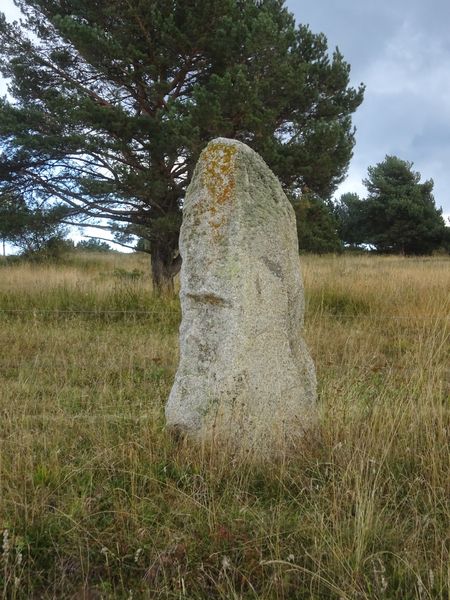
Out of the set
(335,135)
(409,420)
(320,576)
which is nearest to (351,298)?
(335,135)

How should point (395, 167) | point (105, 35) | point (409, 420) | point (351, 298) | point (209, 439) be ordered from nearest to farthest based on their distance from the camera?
1. point (209, 439)
2. point (409, 420)
3. point (351, 298)
4. point (105, 35)
5. point (395, 167)

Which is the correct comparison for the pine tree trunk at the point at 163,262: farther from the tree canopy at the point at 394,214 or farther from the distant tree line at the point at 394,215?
the tree canopy at the point at 394,214

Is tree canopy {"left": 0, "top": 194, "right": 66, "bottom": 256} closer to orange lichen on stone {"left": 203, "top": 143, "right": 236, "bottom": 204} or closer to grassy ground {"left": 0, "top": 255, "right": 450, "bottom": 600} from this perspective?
grassy ground {"left": 0, "top": 255, "right": 450, "bottom": 600}

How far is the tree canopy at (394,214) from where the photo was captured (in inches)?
1208

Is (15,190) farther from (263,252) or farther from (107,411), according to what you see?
(263,252)

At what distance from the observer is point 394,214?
3072cm

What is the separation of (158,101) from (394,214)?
23285 mm

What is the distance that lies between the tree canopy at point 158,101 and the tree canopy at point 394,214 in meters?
20.7

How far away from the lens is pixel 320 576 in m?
1.79

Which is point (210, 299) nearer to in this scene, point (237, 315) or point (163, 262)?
point (237, 315)

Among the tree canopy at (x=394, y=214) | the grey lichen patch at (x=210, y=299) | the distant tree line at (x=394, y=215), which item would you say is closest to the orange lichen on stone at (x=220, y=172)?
the grey lichen patch at (x=210, y=299)

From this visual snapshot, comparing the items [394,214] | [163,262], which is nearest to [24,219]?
[163,262]

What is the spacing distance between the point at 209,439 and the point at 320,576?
1.05 metres

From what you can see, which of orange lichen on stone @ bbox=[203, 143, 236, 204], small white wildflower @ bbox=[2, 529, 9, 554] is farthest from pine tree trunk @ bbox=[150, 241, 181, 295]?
small white wildflower @ bbox=[2, 529, 9, 554]
